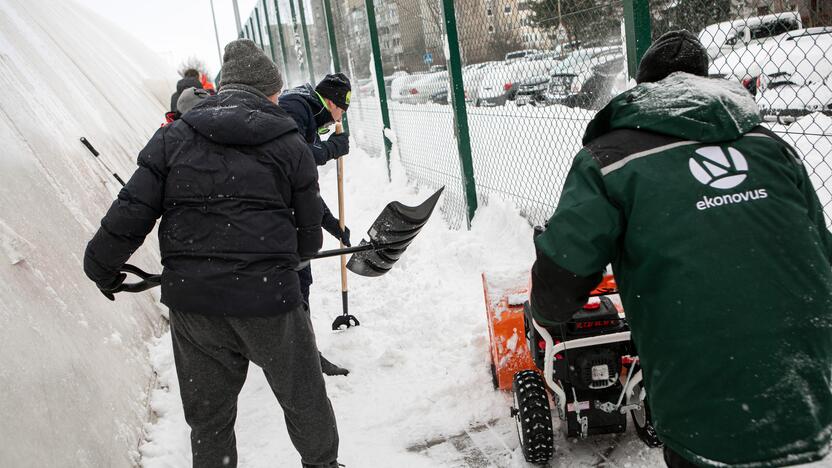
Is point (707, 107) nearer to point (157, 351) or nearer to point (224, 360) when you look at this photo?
point (224, 360)

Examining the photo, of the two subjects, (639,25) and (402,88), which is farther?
(402,88)

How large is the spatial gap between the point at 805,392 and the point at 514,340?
1.88m

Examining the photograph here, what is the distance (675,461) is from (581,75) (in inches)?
120

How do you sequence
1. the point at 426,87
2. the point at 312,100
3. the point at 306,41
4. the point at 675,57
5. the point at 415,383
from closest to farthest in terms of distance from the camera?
the point at 675,57 < the point at 415,383 < the point at 312,100 < the point at 426,87 < the point at 306,41

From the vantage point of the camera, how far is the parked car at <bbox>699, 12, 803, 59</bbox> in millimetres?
2813

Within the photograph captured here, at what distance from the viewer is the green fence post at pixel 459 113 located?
5609 millimetres

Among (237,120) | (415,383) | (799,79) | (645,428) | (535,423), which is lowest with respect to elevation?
(415,383)

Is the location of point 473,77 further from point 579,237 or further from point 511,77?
point 579,237

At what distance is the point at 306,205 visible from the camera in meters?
2.41

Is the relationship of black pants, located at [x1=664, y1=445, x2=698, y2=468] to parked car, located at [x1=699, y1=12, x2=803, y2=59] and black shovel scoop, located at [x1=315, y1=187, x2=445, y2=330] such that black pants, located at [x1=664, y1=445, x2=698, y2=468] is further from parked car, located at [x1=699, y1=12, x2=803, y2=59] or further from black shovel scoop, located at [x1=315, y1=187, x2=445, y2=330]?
parked car, located at [x1=699, y1=12, x2=803, y2=59]

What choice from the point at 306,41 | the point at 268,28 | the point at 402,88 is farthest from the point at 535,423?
the point at 268,28

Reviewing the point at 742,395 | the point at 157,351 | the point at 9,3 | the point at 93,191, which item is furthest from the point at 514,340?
the point at 9,3

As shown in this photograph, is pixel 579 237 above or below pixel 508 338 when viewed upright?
above

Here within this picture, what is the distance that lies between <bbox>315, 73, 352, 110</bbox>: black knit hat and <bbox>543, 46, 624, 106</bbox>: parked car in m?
1.49
